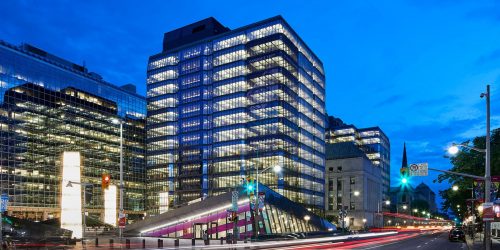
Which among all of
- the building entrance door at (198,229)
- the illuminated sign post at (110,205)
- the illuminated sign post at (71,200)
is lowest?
the illuminated sign post at (110,205)

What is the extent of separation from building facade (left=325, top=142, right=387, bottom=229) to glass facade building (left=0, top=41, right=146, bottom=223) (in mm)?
67495

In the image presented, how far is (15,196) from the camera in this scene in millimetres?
103125

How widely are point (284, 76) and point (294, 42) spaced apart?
15.9 meters

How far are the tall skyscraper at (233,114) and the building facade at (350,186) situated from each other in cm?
1887

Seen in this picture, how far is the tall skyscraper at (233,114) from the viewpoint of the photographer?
4793 inches

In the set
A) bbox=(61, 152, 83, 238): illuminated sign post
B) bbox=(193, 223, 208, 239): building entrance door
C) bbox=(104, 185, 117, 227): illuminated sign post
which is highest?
bbox=(61, 152, 83, 238): illuminated sign post

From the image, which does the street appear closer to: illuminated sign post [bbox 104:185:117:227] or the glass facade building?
the glass facade building

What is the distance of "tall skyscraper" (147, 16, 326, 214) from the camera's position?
12175 centimetres

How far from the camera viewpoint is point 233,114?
422ft

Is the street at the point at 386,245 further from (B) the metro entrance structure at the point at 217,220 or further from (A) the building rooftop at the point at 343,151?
(A) the building rooftop at the point at 343,151

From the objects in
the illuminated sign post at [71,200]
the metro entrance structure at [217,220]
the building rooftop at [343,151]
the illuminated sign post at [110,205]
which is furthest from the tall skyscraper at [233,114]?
the illuminated sign post at [71,200]

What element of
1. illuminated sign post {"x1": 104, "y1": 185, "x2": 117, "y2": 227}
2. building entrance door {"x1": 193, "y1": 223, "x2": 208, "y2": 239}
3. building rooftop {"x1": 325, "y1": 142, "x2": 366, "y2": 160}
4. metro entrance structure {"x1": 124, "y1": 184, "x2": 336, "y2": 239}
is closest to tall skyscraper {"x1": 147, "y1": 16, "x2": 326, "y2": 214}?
building rooftop {"x1": 325, "y1": 142, "x2": 366, "y2": 160}

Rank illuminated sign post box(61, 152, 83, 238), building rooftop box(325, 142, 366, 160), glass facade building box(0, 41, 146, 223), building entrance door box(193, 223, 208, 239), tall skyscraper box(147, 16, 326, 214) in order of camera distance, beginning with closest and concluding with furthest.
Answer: illuminated sign post box(61, 152, 83, 238)
building entrance door box(193, 223, 208, 239)
glass facade building box(0, 41, 146, 223)
tall skyscraper box(147, 16, 326, 214)
building rooftop box(325, 142, 366, 160)

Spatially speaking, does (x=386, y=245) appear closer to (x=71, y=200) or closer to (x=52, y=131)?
(x=71, y=200)
